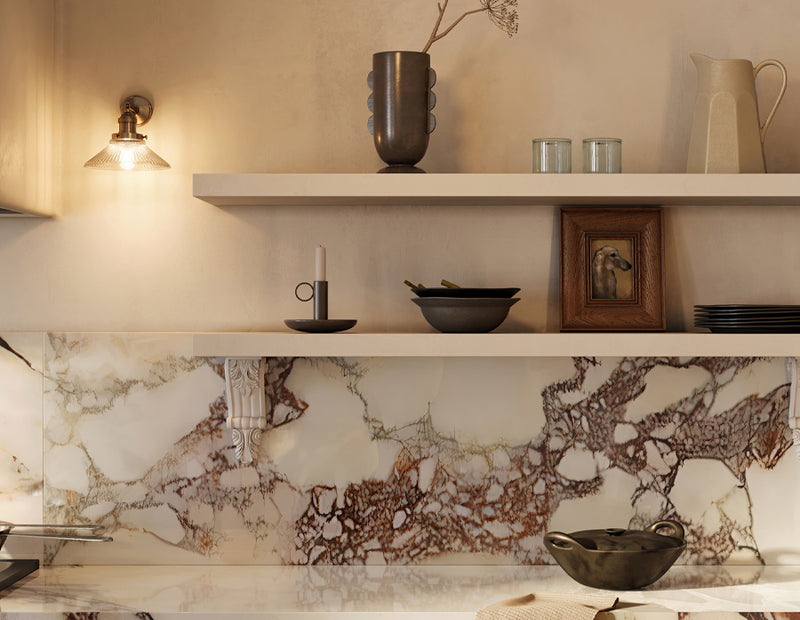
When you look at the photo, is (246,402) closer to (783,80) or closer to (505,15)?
(505,15)

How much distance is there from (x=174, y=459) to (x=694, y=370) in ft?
4.10

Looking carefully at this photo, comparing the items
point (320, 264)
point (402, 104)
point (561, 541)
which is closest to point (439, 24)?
point (402, 104)

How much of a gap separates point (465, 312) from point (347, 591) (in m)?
0.64

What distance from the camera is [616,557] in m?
1.62

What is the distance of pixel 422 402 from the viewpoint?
1.88 meters

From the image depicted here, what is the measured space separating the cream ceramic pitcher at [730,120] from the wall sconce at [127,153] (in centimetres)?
122

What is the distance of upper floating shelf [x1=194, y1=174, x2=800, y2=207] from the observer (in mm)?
1676

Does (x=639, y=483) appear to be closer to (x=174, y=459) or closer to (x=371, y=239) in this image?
(x=371, y=239)

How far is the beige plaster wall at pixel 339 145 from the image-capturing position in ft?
6.22

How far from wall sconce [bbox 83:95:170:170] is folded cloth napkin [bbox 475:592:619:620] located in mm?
1208

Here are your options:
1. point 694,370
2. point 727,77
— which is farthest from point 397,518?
point 727,77

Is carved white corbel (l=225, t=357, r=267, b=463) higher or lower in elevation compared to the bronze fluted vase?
lower

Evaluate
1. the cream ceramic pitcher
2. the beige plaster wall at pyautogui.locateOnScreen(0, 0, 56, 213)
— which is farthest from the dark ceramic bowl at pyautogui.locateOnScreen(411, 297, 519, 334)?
the beige plaster wall at pyautogui.locateOnScreen(0, 0, 56, 213)

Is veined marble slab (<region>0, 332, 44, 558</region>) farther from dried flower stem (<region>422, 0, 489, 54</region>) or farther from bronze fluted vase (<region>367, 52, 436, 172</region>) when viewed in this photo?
dried flower stem (<region>422, 0, 489, 54</region>)
